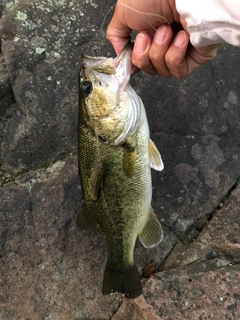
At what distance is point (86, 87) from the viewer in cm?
235

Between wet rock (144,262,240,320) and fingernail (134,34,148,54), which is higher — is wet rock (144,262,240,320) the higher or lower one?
the lower one

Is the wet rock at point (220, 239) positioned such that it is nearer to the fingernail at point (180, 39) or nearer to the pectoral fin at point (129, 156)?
the pectoral fin at point (129, 156)

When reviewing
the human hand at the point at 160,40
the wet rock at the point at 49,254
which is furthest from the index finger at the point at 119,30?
the wet rock at the point at 49,254

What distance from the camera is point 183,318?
8.70ft

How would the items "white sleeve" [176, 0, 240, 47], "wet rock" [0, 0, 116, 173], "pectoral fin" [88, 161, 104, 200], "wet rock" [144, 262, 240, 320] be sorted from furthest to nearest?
"wet rock" [0, 0, 116, 173] → "wet rock" [144, 262, 240, 320] → "pectoral fin" [88, 161, 104, 200] → "white sleeve" [176, 0, 240, 47]

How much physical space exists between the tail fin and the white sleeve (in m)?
1.63

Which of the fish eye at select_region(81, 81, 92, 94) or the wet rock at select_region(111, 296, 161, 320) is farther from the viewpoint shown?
the wet rock at select_region(111, 296, 161, 320)

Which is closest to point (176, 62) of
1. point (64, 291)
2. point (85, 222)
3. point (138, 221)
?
point (138, 221)

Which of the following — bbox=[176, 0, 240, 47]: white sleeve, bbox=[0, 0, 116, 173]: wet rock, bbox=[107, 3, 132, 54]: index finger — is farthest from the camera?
bbox=[0, 0, 116, 173]: wet rock

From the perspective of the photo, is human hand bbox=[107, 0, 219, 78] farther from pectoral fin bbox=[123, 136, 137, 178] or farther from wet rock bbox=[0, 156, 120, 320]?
wet rock bbox=[0, 156, 120, 320]

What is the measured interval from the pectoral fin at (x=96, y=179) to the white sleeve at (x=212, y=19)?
0.97 metres

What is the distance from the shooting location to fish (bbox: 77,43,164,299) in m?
2.32

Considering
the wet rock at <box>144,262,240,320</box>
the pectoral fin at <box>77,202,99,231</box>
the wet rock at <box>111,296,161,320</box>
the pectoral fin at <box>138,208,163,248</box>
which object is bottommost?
the wet rock at <box>111,296,161,320</box>

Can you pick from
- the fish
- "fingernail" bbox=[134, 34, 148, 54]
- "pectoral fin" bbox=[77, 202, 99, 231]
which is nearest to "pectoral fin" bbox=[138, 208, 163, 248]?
the fish
